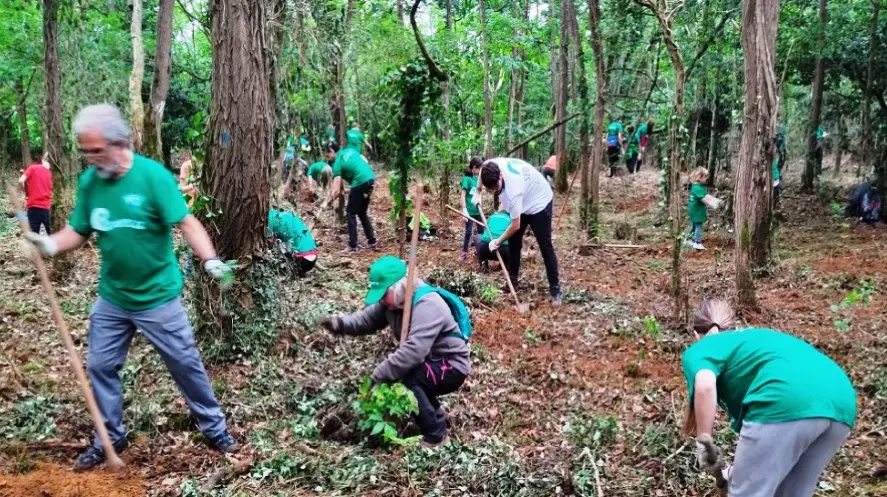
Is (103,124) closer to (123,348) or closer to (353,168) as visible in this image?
(123,348)

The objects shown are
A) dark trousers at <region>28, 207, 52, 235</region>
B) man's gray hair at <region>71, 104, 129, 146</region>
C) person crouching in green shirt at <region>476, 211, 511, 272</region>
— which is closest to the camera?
man's gray hair at <region>71, 104, 129, 146</region>

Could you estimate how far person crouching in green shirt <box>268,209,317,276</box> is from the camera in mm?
5904

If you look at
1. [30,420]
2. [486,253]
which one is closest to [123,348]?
[30,420]

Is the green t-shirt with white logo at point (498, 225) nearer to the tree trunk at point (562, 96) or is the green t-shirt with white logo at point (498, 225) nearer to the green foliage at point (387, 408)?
the green foliage at point (387, 408)

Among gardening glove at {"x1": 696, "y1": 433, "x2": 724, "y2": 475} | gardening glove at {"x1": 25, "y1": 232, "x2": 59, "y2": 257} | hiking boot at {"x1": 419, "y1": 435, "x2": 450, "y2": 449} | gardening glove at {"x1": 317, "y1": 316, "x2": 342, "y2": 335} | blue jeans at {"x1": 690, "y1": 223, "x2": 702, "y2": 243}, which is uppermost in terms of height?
gardening glove at {"x1": 25, "y1": 232, "x2": 59, "y2": 257}

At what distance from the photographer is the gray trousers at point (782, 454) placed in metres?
2.73

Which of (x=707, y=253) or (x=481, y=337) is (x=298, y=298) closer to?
(x=481, y=337)

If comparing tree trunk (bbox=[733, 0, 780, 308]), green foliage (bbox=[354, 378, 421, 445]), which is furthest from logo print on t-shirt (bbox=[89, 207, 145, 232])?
tree trunk (bbox=[733, 0, 780, 308])

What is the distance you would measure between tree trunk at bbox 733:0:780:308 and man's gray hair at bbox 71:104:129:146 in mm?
5955

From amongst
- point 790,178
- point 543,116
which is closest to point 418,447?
point 790,178

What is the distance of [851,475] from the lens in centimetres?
410

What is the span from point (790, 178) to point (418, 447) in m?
19.2

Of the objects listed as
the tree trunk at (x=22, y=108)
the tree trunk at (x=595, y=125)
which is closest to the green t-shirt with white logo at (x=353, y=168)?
the tree trunk at (x=595, y=125)

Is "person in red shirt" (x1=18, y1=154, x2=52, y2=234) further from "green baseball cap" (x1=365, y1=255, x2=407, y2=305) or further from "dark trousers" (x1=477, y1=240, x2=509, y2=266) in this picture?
"green baseball cap" (x1=365, y1=255, x2=407, y2=305)
